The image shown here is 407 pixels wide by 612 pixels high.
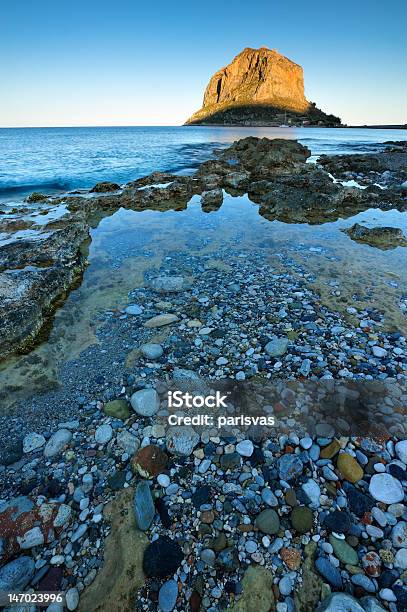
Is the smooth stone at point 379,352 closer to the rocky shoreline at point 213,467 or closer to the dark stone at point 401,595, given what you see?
the rocky shoreline at point 213,467

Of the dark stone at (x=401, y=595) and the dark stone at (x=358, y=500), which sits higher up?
the dark stone at (x=358, y=500)

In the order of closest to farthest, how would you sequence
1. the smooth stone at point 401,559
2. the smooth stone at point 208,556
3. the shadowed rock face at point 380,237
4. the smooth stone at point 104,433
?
the smooth stone at point 401,559 < the smooth stone at point 208,556 < the smooth stone at point 104,433 < the shadowed rock face at point 380,237

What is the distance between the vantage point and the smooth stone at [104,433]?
348cm

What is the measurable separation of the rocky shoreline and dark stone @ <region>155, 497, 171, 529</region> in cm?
1

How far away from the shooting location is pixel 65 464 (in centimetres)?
326

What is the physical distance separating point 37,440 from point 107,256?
6.59 meters

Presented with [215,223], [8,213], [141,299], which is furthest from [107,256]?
[8,213]

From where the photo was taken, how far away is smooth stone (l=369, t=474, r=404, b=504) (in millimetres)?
2785

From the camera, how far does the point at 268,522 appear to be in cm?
268

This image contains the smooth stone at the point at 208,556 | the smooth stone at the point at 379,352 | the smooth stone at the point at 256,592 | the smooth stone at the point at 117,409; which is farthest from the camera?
the smooth stone at the point at 379,352

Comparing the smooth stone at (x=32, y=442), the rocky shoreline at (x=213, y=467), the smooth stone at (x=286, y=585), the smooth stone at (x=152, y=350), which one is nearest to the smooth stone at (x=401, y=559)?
the rocky shoreline at (x=213, y=467)

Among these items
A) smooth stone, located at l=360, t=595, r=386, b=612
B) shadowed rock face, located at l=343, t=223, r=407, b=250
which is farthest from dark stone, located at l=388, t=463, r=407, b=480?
→ shadowed rock face, located at l=343, t=223, r=407, b=250

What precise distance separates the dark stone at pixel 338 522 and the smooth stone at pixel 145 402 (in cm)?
216

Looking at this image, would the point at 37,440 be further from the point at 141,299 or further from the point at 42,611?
the point at 141,299
